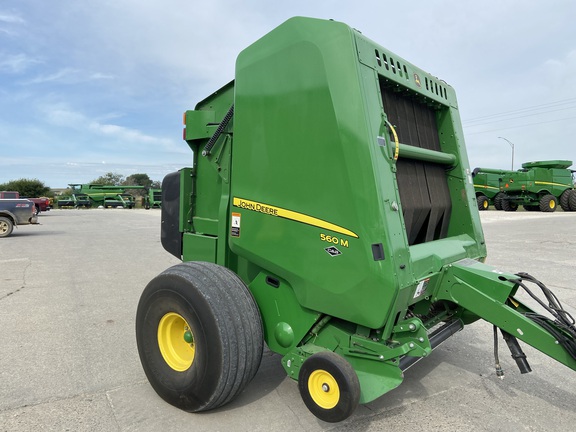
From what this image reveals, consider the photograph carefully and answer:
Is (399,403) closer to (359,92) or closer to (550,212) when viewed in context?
(359,92)

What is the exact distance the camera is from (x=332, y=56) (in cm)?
226

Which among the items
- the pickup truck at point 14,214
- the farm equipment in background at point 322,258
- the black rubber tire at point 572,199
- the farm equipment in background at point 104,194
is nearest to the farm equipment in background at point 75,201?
the farm equipment in background at point 104,194

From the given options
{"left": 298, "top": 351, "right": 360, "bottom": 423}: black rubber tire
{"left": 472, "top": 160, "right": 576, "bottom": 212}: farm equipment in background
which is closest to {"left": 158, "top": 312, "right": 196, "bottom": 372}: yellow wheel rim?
{"left": 298, "top": 351, "right": 360, "bottom": 423}: black rubber tire

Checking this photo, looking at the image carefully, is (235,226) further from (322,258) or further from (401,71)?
(401,71)

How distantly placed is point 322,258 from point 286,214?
371 mm

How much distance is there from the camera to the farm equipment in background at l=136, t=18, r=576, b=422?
2.19 meters

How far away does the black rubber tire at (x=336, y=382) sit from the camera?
212 cm

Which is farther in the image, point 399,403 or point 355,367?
point 399,403

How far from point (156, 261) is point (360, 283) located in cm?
758

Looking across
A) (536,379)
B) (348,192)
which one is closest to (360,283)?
(348,192)

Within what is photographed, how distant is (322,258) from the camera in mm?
2324

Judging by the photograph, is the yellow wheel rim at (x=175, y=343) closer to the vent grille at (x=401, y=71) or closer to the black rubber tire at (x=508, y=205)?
the vent grille at (x=401, y=71)

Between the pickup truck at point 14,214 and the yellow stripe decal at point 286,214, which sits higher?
the pickup truck at point 14,214

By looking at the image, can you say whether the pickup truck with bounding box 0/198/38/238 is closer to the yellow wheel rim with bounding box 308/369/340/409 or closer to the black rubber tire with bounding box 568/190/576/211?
the yellow wheel rim with bounding box 308/369/340/409
